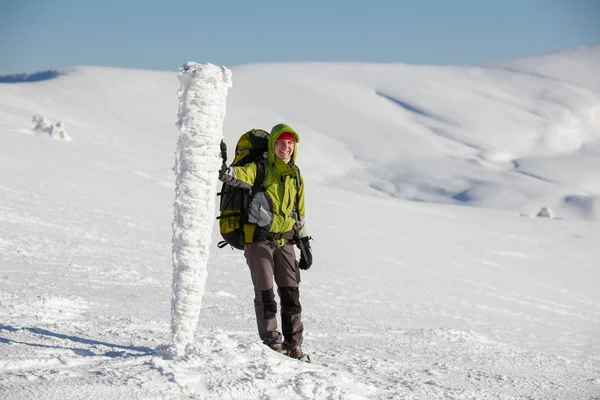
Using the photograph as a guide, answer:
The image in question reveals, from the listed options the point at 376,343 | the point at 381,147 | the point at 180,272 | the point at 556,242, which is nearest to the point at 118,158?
the point at 556,242

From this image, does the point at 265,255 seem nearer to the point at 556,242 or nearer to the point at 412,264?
A: the point at 412,264

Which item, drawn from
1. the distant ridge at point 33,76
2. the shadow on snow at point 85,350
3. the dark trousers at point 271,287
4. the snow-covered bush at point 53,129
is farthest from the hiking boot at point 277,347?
the distant ridge at point 33,76

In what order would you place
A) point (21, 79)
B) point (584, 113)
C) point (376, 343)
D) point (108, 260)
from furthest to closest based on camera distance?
1. point (584, 113)
2. point (21, 79)
3. point (108, 260)
4. point (376, 343)

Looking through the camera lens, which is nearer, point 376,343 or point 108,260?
point 376,343

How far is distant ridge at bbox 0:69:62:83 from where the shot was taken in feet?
291

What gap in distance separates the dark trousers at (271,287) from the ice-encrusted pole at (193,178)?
616 mm

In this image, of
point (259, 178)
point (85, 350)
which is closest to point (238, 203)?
point (259, 178)

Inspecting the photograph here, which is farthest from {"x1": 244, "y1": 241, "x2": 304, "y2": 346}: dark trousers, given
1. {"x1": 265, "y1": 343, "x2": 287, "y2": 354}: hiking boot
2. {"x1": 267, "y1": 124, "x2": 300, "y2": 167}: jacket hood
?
{"x1": 267, "y1": 124, "x2": 300, "y2": 167}: jacket hood

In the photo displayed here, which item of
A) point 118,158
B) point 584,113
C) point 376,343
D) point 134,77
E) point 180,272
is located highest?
point 584,113

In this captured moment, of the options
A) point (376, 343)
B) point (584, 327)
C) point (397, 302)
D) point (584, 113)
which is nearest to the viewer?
point (376, 343)

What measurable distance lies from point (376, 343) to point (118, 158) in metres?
22.1

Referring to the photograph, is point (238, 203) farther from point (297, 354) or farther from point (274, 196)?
point (297, 354)

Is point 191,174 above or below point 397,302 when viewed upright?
above

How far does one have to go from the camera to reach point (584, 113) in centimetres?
11619
